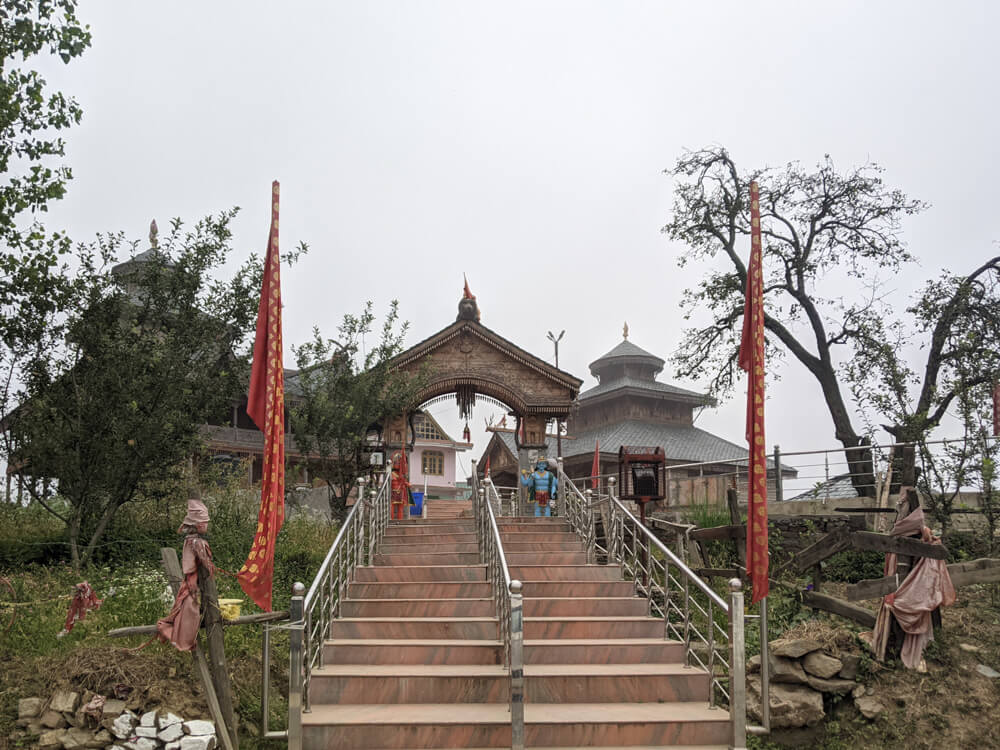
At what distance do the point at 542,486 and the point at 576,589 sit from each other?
5261mm

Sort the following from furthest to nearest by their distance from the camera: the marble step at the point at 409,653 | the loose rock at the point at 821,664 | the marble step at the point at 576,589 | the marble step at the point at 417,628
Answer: the marble step at the point at 576,589 → the marble step at the point at 417,628 → the marble step at the point at 409,653 → the loose rock at the point at 821,664

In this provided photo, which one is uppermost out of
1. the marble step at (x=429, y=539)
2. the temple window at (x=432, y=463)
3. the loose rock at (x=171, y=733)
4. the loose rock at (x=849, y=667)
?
the temple window at (x=432, y=463)

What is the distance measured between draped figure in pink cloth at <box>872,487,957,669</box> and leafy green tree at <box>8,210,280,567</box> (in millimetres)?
9539

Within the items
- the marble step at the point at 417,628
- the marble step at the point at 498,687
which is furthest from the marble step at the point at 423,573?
the marble step at the point at 498,687

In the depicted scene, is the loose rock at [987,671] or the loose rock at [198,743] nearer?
the loose rock at [198,743]

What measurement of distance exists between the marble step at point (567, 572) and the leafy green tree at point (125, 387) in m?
5.31

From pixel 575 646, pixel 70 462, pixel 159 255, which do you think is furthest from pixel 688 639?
pixel 159 255

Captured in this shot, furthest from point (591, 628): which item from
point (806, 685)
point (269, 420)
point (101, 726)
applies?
point (101, 726)

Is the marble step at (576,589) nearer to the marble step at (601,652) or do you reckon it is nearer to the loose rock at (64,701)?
the marble step at (601,652)

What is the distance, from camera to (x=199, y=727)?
731 centimetres

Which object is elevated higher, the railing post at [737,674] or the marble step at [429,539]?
the marble step at [429,539]

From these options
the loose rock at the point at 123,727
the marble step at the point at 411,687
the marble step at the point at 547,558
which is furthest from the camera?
the marble step at the point at 547,558

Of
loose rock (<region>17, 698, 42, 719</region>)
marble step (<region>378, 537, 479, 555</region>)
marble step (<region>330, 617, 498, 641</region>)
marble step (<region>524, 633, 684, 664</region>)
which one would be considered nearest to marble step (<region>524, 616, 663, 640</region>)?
marble step (<region>330, 617, 498, 641</region>)

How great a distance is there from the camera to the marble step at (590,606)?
1024cm
